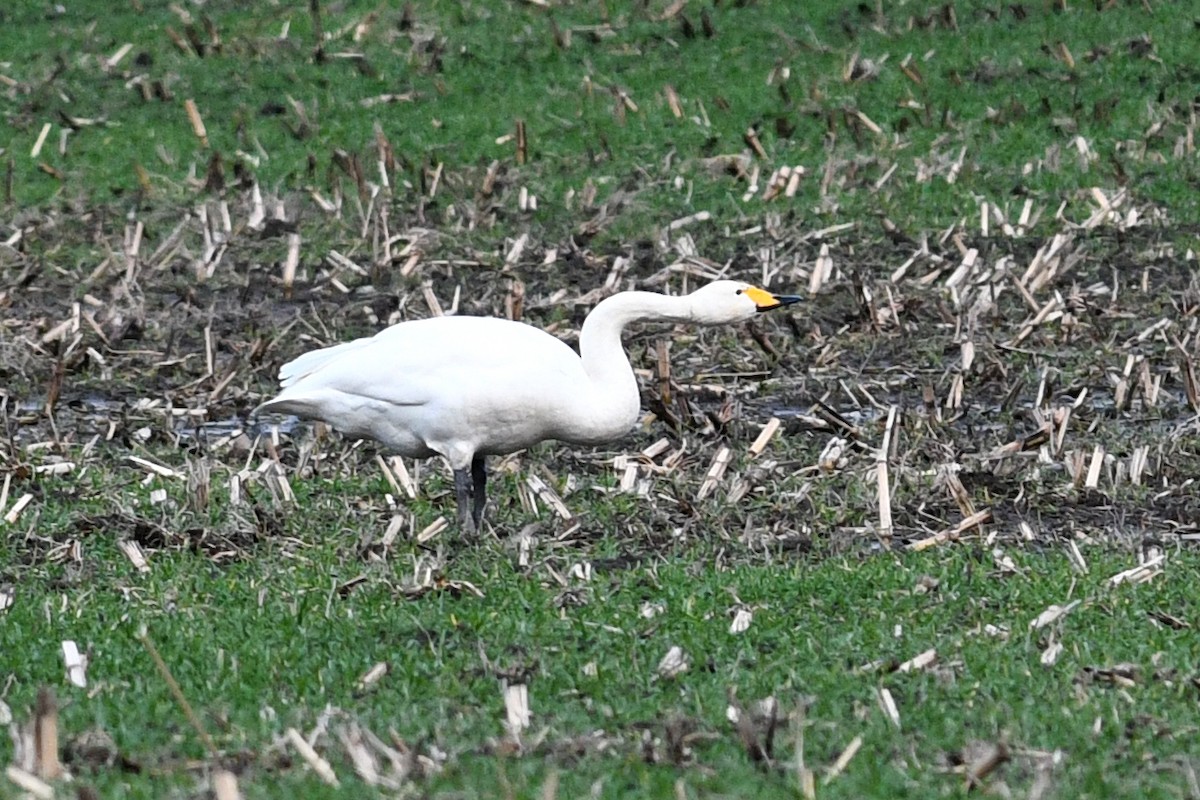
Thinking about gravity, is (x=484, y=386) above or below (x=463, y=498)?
above

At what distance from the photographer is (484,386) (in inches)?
291

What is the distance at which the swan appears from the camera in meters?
7.43

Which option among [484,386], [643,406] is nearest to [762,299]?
[484,386]

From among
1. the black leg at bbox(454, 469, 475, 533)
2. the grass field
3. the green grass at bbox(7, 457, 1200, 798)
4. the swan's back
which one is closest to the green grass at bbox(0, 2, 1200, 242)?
the grass field

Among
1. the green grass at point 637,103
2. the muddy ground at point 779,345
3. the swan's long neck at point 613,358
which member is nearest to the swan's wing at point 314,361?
the swan's long neck at point 613,358

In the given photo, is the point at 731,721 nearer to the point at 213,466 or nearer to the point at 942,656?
the point at 942,656

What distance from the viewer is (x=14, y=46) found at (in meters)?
19.1

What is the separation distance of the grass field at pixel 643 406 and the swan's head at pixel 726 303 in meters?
0.67

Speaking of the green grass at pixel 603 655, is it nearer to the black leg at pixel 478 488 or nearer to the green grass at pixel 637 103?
the black leg at pixel 478 488

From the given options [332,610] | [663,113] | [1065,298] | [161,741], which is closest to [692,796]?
[161,741]

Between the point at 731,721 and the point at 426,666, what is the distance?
38.2 inches

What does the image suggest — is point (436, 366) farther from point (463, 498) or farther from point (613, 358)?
point (613, 358)

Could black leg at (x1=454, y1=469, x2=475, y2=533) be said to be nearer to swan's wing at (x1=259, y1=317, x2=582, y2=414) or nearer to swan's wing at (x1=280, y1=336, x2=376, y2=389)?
swan's wing at (x1=259, y1=317, x2=582, y2=414)

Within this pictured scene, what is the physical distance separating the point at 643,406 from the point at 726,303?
70.3 inches
